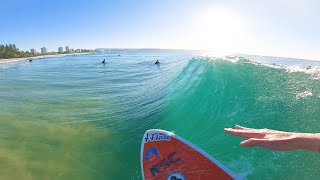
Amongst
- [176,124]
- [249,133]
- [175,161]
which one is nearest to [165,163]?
[175,161]

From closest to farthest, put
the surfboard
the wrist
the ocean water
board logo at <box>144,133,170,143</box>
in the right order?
the wrist → the surfboard → board logo at <box>144,133,170,143</box> → the ocean water

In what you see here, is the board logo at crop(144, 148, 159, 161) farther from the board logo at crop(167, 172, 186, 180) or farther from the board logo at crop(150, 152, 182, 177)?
the board logo at crop(167, 172, 186, 180)

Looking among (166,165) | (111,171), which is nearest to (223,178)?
(166,165)

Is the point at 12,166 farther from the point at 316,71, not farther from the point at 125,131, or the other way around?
the point at 316,71

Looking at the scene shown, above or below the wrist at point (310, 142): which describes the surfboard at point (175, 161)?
below

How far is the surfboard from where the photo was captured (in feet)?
14.2

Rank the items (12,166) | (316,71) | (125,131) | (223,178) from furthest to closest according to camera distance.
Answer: (316,71) < (125,131) < (12,166) < (223,178)

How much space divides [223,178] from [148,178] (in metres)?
1.38

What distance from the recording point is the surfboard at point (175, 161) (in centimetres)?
433

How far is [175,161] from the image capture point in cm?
457

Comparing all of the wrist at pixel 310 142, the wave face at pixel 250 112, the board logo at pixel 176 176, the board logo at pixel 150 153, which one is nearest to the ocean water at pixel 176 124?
the wave face at pixel 250 112

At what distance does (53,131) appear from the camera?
8570 mm

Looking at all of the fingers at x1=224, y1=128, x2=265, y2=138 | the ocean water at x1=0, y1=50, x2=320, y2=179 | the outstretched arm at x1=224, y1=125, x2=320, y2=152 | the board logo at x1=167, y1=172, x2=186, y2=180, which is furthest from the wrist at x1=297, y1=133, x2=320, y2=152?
the ocean water at x1=0, y1=50, x2=320, y2=179

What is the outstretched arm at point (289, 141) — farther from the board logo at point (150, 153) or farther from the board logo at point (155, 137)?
the board logo at point (150, 153)
